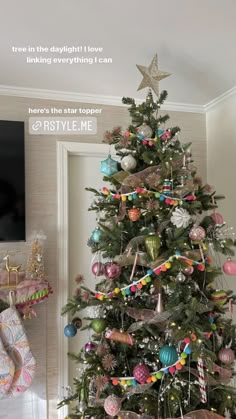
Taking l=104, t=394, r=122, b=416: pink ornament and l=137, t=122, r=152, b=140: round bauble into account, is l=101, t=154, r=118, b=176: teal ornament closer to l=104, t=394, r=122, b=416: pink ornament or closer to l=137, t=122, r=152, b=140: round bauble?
l=137, t=122, r=152, b=140: round bauble

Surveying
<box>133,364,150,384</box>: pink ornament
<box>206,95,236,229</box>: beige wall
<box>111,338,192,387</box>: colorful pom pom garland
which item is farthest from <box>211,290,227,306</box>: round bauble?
<box>206,95,236,229</box>: beige wall

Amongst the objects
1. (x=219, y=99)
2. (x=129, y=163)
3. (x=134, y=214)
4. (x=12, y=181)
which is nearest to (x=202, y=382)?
(x=134, y=214)

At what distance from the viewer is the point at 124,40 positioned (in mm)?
1635

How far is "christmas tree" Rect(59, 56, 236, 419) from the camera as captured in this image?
57.1 inches

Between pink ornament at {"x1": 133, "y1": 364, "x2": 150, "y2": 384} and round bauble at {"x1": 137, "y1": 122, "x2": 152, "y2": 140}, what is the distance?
977 millimetres

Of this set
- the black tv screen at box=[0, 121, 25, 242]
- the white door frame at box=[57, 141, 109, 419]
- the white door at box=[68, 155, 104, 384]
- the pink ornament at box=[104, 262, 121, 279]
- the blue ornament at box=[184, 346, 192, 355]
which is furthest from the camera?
A: the white door at box=[68, 155, 104, 384]

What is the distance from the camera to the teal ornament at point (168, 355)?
4.55 ft

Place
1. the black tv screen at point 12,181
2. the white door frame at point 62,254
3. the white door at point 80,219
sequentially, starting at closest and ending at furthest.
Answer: the black tv screen at point 12,181
the white door frame at point 62,254
the white door at point 80,219

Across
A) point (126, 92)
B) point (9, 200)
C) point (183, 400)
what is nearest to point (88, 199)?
point (9, 200)

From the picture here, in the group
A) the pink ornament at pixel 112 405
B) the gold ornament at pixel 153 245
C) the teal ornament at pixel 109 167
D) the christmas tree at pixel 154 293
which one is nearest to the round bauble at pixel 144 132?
the christmas tree at pixel 154 293

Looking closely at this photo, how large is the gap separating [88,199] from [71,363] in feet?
3.50

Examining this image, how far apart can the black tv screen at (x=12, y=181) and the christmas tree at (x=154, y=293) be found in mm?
655

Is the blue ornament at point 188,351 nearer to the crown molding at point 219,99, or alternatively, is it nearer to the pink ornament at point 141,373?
the pink ornament at point 141,373

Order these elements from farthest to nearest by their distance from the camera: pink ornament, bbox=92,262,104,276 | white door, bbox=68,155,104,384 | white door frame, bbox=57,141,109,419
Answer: white door, bbox=68,155,104,384, white door frame, bbox=57,141,109,419, pink ornament, bbox=92,262,104,276
